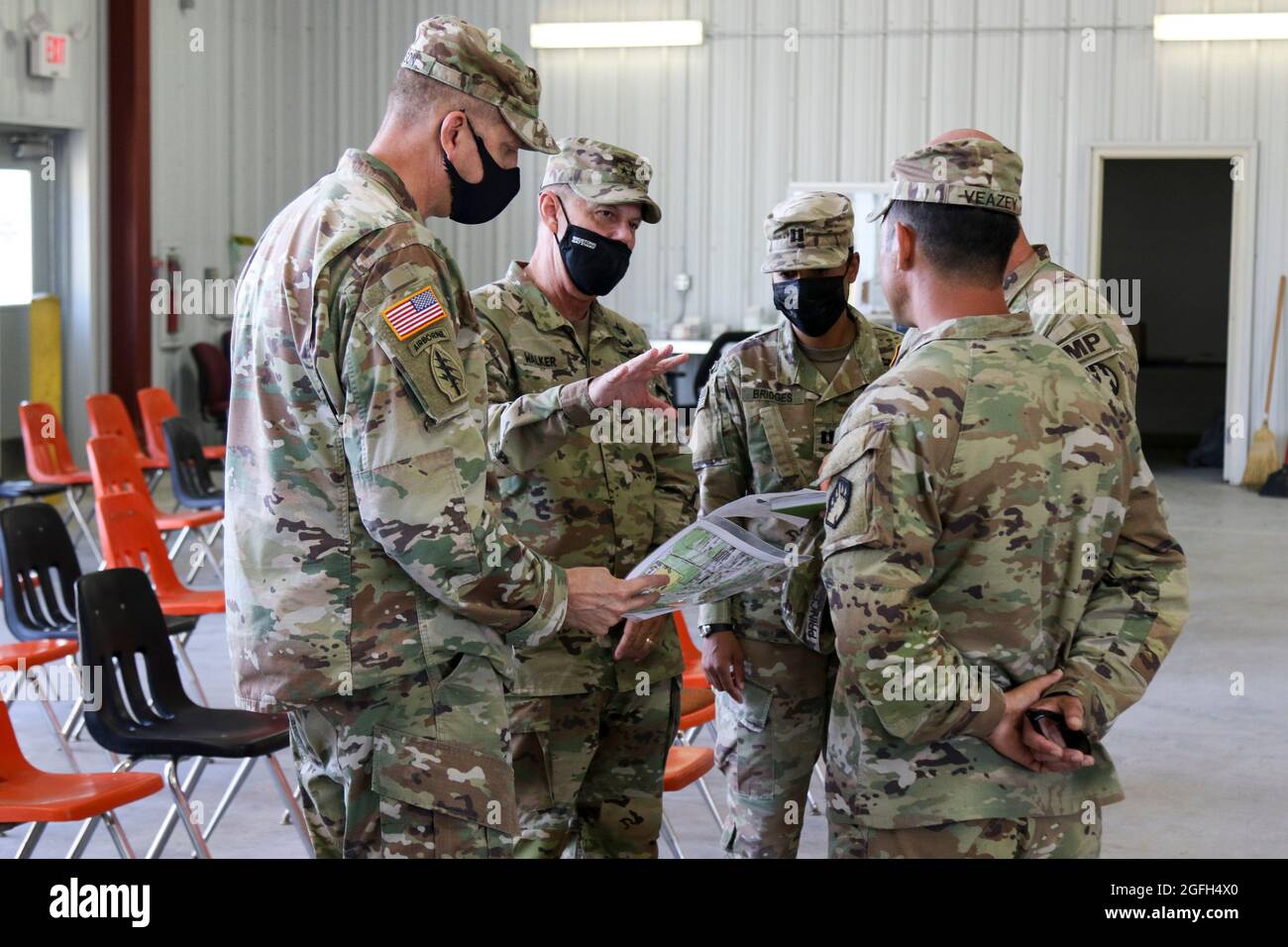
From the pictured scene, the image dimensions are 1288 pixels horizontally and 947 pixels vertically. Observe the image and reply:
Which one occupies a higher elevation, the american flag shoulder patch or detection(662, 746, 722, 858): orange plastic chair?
the american flag shoulder patch

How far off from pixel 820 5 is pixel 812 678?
446 inches

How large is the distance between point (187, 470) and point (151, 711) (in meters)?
4.34

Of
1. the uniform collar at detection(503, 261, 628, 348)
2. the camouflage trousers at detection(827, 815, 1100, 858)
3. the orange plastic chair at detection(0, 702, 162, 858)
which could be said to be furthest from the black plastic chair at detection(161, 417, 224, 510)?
the camouflage trousers at detection(827, 815, 1100, 858)

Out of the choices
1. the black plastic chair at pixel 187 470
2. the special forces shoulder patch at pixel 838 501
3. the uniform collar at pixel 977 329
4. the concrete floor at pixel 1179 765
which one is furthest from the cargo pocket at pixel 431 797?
the black plastic chair at pixel 187 470

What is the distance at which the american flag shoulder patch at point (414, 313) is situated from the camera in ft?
7.22

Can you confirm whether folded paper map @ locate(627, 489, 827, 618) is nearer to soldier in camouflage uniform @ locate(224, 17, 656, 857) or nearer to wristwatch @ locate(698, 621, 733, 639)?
soldier in camouflage uniform @ locate(224, 17, 656, 857)

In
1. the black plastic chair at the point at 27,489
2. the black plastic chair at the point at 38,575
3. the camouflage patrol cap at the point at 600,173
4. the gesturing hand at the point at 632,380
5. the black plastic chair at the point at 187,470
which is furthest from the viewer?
the black plastic chair at the point at 187,470

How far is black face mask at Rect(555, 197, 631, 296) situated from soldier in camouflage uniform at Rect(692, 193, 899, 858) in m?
0.41

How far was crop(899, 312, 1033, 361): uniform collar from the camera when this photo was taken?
2.24 metres

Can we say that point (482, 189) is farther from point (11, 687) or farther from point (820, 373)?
point (11, 687)

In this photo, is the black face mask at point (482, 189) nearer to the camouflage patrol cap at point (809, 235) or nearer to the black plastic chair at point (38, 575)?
the camouflage patrol cap at point (809, 235)

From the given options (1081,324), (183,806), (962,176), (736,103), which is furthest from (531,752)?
(736,103)

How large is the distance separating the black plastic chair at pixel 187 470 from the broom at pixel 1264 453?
8849mm

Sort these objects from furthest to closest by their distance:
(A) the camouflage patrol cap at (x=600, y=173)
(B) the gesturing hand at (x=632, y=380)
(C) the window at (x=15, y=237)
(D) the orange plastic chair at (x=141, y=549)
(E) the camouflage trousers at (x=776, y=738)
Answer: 1. (C) the window at (x=15, y=237)
2. (D) the orange plastic chair at (x=141, y=549)
3. (E) the camouflage trousers at (x=776, y=738)
4. (A) the camouflage patrol cap at (x=600, y=173)
5. (B) the gesturing hand at (x=632, y=380)
